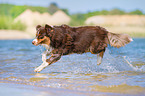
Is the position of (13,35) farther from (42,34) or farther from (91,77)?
(91,77)

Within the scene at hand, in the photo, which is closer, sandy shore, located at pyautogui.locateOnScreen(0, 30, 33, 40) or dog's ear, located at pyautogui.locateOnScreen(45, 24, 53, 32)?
dog's ear, located at pyautogui.locateOnScreen(45, 24, 53, 32)

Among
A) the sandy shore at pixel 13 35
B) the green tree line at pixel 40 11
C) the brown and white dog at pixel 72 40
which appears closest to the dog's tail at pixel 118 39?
the brown and white dog at pixel 72 40

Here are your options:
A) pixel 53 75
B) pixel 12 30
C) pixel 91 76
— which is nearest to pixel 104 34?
pixel 91 76

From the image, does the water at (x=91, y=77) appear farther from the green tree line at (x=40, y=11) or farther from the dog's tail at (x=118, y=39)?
the green tree line at (x=40, y=11)

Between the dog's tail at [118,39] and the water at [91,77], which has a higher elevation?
the dog's tail at [118,39]

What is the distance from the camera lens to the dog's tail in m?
7.92

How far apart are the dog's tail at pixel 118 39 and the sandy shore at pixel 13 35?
34838 mm

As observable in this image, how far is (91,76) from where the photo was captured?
6.82 m

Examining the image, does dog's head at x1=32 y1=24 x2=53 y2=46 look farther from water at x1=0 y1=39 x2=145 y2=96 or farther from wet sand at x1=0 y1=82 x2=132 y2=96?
wet sand at x1=0 y1=82 x2=132 y2=96

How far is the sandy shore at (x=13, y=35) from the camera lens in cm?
4119

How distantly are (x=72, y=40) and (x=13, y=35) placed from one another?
36577 millimetres

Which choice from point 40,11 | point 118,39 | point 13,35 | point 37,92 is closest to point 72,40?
point 118,39

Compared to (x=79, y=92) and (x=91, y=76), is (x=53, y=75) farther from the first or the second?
(x=79, y=92)

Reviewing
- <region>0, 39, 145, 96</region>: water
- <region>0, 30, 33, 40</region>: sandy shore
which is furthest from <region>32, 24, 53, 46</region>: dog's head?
<region>0, 30, 33, 40</region>: sandy shore
